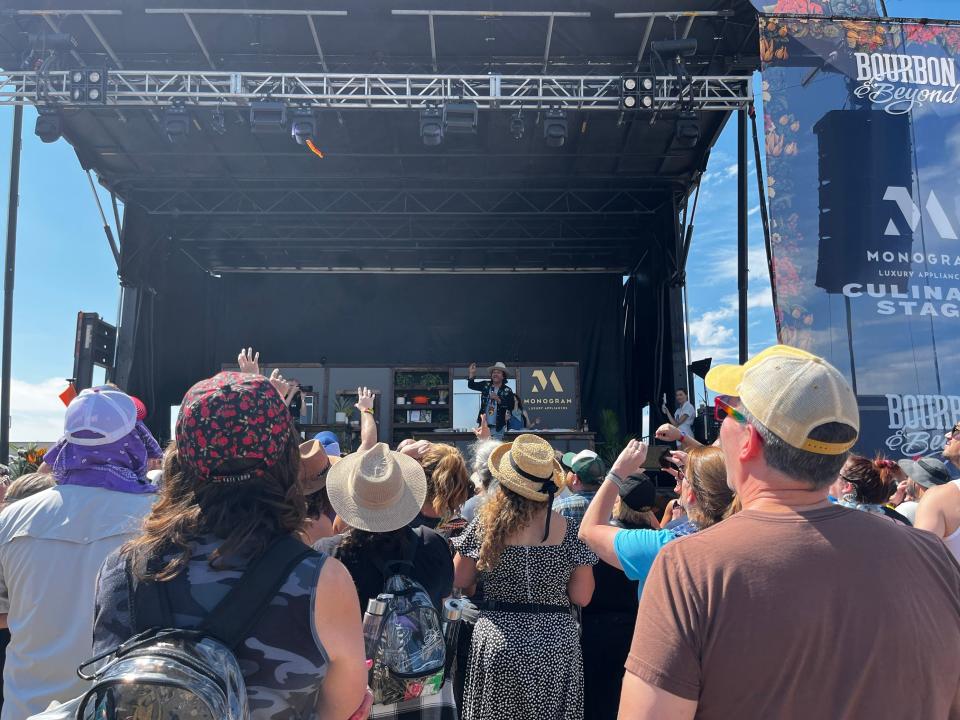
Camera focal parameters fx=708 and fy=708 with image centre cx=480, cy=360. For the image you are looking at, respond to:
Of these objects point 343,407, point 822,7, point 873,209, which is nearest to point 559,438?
point 343,407

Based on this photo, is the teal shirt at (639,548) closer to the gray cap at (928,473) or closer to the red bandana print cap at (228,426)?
the red bandana print cap at (228,426)

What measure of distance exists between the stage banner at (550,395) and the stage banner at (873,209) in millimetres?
6579

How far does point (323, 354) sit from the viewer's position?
50.8 ft

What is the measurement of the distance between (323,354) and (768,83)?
10723 millimetres

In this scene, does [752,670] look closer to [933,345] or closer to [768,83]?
[933,345]

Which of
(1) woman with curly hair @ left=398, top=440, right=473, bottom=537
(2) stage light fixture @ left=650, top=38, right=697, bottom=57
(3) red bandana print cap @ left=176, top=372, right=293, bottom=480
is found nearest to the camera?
(3) red bandana print cap @ left=176, top=372, right=293, bottom=480

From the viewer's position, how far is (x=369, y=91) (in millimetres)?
8797

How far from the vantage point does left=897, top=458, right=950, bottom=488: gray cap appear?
3.28m

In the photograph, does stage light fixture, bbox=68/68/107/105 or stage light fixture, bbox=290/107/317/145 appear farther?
stage light fixture, bbox=290/107/317/145

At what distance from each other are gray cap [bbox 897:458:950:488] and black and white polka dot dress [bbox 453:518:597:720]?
1.79 m

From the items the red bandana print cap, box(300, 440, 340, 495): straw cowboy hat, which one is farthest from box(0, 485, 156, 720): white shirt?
the red bandana print cap

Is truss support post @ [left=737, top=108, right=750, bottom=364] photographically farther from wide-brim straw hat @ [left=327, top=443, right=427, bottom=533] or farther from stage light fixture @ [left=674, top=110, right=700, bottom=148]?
wide-brim straw hat @ [left=327, top=443, right=427, bottom=533]

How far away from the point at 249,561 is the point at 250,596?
71 mm

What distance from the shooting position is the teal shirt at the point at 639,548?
191cm
